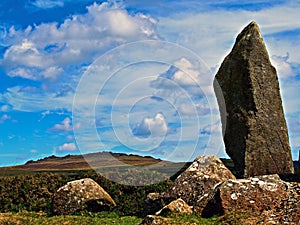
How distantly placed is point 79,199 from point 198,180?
19.0 ft

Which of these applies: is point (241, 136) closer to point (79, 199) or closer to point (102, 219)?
point (102, 219)

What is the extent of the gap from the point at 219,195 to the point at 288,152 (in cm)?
699

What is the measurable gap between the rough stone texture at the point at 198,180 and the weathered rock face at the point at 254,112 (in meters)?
1.66

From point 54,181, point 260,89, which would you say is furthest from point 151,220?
point 54,181

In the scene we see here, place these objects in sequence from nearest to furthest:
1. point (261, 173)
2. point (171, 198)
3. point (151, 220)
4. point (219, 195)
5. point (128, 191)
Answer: point (151, 220) < point (219, 195) < point (171, 198) < point (261, 173) < point (128, 191)

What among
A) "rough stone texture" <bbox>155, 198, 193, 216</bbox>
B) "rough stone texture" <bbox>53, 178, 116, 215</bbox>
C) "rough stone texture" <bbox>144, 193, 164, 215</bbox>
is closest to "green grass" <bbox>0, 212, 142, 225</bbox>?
"rough stone texture" <bbox>144, 193, 164, 215</bbox>

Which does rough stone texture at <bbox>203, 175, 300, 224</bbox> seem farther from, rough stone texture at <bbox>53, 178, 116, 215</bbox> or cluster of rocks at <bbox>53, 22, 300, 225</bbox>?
rough stone texture at <bbox>53, 178, 116, 215</bbox>

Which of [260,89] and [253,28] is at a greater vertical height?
[253,28]

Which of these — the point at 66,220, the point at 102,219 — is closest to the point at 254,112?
the point at 102,219

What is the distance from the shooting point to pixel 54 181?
29.3 meters

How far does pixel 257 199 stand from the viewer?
677 inches

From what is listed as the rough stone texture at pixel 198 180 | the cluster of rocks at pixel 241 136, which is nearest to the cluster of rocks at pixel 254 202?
the rough stone texture at pixel 198 180

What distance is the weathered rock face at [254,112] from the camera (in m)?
22.7

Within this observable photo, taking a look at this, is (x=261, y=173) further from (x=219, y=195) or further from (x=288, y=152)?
(x=219, y=195)
